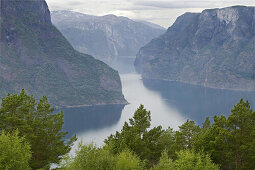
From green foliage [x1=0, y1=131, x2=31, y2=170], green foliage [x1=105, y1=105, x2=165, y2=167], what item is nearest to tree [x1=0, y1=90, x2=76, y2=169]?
green foliage [x1=0, y1=131, x2=31, y2=170]

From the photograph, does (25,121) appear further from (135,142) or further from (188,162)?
(188,162)

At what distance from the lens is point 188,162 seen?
4891cm

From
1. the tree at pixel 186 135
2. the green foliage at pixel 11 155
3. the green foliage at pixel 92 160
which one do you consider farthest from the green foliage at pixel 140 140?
the green foliage at pixel 11 155

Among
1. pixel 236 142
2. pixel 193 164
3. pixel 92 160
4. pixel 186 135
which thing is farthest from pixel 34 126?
pixel 236 142

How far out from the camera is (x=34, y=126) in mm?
58875

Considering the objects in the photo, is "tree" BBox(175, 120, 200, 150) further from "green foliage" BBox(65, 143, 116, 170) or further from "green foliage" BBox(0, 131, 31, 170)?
"green foliage" BBox(0, 131, 31, 170)

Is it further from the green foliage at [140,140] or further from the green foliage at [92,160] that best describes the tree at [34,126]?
the green foliage at [92,160]

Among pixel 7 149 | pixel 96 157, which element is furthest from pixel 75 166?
pixel 7 149

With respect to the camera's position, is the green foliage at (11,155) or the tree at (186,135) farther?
the tree at (186,135)

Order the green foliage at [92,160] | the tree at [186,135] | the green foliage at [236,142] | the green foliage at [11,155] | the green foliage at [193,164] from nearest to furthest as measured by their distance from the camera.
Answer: the green foliage at [11,155], the green foliage at [92,160], the green foliage at [193,164], the green foliage at [236,142], the tree at [186,135]

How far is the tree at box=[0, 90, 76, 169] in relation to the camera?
186 ft

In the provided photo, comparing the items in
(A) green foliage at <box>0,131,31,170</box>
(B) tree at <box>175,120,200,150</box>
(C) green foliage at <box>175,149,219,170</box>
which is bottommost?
(B) tree at <box>175,120,200,150</box>

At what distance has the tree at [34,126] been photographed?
56750 mm

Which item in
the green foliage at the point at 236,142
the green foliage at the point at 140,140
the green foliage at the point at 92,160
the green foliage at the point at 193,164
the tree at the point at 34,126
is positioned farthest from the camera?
the green foliage at the point at 140,140
